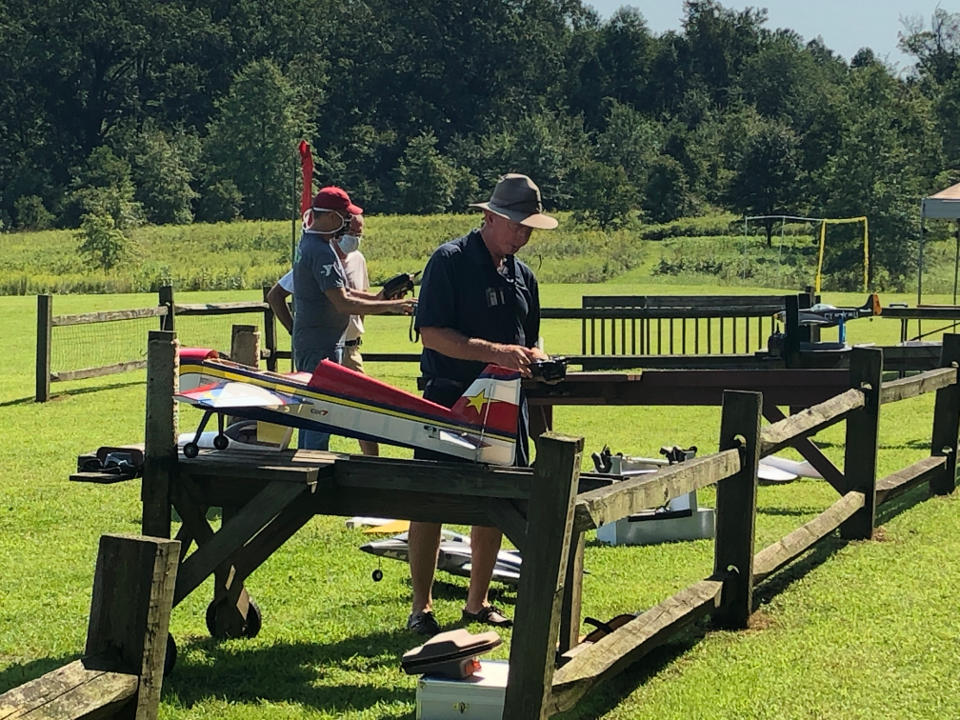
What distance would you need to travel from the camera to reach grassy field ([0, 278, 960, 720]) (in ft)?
17.4

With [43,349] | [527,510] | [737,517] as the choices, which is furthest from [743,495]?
[43,349]

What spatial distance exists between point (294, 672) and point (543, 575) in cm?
186

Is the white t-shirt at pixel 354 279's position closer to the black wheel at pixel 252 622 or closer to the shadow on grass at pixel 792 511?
the shadow on grass at pixel 792 511

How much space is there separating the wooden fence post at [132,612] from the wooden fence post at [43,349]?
1354 centimetres

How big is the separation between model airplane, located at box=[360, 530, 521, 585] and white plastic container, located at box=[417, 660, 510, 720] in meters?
2.06

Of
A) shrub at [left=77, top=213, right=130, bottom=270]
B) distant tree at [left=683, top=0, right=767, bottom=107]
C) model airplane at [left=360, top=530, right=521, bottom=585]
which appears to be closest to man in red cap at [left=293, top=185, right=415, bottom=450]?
model airplane at [left=360, top=530, right=521, bottom=585]

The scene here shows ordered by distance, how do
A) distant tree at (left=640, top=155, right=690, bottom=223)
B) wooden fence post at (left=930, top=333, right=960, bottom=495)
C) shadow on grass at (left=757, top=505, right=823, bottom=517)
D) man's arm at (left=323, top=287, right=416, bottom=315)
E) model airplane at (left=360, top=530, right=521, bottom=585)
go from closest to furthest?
1. model airplane at (left=360, top=530, right=521, bottom=585)
2. man's arm at (left=323, top=287, right=416, bottom=315)
3. shadow on grass at (left=757, top=505, right=823, bottom=517)
4. wooden fence post at (left=930, top=333, right=960, bottom=495)
5. distant tree at (left=640, top=155, right=690, bottom=223)

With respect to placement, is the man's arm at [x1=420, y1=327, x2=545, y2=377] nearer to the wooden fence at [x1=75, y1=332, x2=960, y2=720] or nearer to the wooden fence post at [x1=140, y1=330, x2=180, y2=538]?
the wooden fence at [x1=75, y1=332, x2=960, y2=720]

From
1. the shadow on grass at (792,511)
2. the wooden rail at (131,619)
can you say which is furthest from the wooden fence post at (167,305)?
the wooden rail at (131,619)

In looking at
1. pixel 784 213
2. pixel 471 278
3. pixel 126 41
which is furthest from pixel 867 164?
pixel 126 41

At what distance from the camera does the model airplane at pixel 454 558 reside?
7062 mm

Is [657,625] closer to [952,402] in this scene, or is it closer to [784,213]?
[952,402]

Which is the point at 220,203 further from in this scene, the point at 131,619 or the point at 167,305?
the point at 131,619

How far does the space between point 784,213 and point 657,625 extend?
233 feet
